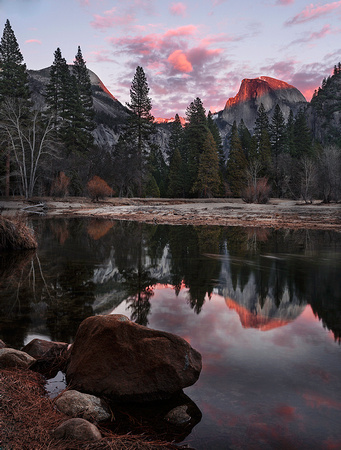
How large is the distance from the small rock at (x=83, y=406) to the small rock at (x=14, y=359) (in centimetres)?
76

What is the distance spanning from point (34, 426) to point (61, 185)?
40.3 m

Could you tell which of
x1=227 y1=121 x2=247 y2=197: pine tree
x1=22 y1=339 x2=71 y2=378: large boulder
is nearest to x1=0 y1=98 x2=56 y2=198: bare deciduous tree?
x1=227 y1=121 x2=247 y2=197: pine tree

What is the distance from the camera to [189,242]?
513 inches

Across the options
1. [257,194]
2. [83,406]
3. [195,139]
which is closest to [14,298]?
[83,406]

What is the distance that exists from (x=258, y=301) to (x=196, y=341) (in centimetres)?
205

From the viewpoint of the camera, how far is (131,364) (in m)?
3.30

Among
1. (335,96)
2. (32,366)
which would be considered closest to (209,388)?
(32,366)

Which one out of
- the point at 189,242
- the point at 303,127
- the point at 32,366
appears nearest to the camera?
the point at 32,366

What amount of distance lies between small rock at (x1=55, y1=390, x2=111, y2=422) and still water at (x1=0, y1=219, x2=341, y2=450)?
2.38ft

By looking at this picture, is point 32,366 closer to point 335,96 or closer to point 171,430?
point 171,430

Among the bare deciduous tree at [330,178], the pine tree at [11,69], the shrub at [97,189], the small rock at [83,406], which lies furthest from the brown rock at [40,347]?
the pine tree at [11,69]

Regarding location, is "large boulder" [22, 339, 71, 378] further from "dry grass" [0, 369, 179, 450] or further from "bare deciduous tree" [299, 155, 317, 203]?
"bare deciduous tree" [299, 155, 317, 203]

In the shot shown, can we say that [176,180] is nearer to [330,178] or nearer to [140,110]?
[140,110]

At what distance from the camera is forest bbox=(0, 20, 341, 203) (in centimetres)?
3922
